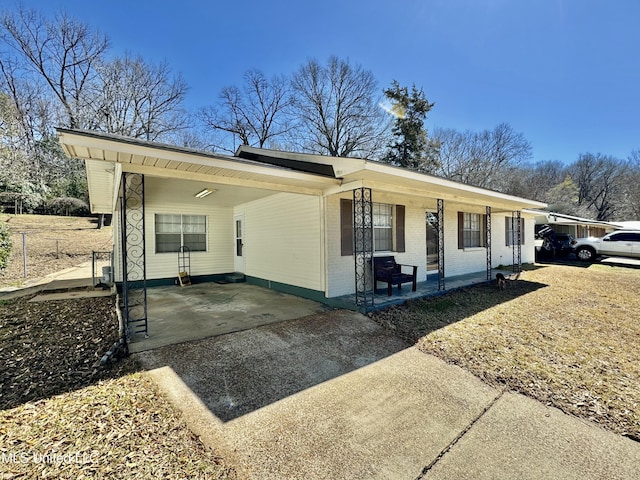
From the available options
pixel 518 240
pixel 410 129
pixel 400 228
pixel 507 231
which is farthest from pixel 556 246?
pixel 400 228

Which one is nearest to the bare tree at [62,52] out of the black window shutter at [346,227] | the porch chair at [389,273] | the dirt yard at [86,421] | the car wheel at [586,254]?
the black window shutter at [346,227]

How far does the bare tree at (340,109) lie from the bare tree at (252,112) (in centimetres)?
204

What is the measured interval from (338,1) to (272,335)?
9.95 m

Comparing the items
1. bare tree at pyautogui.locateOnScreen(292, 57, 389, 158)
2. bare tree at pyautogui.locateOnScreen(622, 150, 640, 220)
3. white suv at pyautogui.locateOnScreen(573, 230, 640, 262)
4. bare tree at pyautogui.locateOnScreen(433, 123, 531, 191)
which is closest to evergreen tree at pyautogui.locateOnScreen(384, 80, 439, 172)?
bare tree at pyautogui.locateOnScreen(292, 57, 389, 158)

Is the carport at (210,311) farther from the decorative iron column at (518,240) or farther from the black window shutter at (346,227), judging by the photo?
the decorative iron column at (518,240)

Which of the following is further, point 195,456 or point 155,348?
point 155,348

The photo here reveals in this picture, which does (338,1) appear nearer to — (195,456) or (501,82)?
(501,82)

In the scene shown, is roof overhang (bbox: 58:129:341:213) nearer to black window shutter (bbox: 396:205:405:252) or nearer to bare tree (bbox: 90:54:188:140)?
black window shutter (bbox: 396:205:405:252)

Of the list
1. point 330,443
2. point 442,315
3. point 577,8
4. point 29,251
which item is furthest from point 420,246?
point 29,251

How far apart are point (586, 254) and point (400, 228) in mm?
13860

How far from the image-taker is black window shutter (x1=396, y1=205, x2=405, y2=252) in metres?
7.81

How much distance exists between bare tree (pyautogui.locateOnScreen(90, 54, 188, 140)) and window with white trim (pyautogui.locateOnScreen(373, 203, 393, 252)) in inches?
794

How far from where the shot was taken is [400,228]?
7.87 meters

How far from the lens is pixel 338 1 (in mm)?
9047
